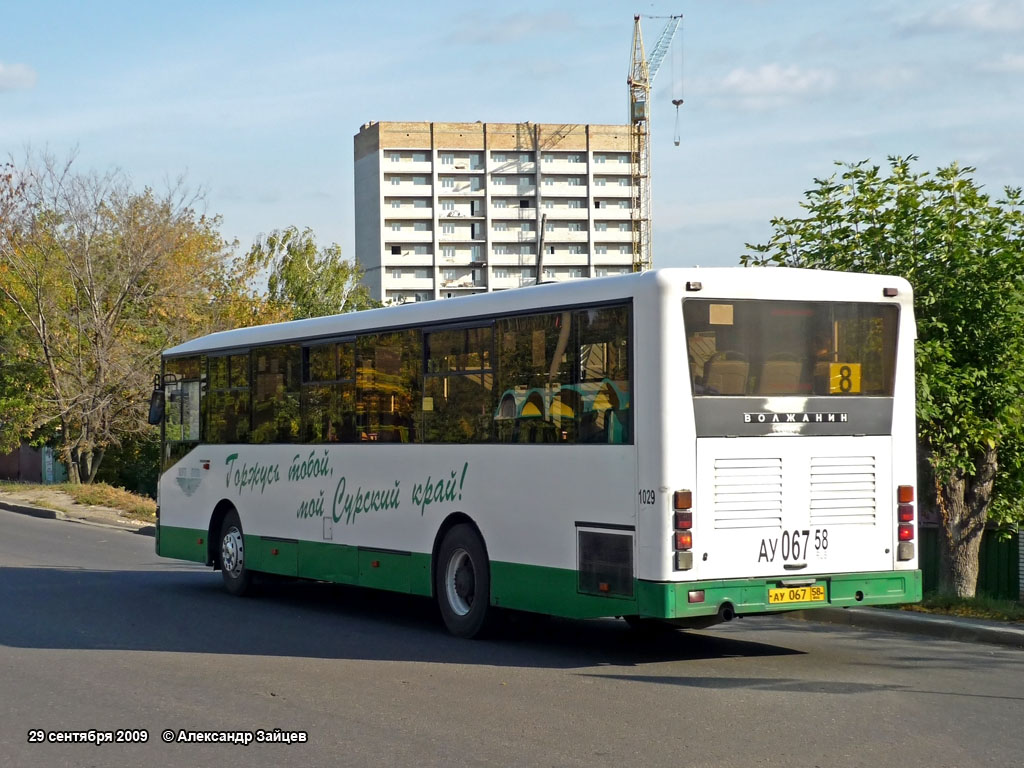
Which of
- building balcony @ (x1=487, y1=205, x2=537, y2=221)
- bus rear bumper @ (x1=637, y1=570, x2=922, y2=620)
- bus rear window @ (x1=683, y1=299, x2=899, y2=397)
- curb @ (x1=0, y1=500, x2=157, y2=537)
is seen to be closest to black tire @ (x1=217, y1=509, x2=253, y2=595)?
bus rear bumper @ (x1=637, y1=570, x2=922, y2=620)

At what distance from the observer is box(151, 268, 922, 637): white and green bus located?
33.5 feet

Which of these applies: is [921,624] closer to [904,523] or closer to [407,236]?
[904,523]

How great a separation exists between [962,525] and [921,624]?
382 cm

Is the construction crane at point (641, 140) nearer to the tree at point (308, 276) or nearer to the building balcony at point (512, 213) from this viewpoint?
the building balcony at point (512, 213)

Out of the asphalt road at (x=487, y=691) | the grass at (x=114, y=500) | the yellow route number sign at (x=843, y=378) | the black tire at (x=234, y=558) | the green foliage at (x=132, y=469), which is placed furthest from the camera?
the green foliage at (x=132, y=469)

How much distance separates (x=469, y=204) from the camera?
135625 mm

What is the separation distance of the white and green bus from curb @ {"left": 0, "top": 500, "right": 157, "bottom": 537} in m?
14.2

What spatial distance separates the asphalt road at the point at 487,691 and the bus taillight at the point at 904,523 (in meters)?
0.82

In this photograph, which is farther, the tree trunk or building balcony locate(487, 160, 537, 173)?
building balcony locate(487, 160, 537, 173)

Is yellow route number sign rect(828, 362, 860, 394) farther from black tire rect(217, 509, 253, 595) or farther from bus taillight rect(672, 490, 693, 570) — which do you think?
black tire rect(217, 509, 253, 595)

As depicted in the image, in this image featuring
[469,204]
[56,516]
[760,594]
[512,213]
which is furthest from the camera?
[512,213]

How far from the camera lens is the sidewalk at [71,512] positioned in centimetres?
2777

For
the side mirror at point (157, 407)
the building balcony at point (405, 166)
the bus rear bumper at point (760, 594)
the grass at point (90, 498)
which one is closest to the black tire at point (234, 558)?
the side mirror at point (157, 407)

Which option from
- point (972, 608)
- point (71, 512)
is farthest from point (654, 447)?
point (71, 512)
